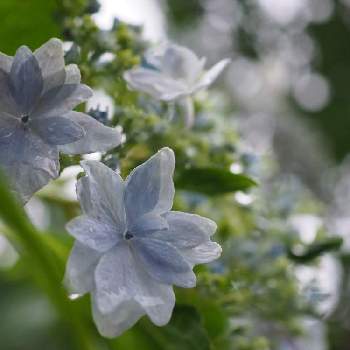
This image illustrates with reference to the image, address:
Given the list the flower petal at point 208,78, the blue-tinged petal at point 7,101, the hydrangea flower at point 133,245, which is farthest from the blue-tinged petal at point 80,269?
the flower petal at point 208,78

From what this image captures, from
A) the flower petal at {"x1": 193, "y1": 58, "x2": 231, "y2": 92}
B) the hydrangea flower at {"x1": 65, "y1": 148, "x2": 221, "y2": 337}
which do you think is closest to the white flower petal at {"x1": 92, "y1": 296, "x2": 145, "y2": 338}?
the hydrangea flower at {"x1": 65, "y1": 148, "x2": 221, "y2": 337}

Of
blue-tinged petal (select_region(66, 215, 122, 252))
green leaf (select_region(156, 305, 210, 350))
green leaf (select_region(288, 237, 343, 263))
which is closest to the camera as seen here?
blue-tinged petal (select_region(66, 215, 122, 252))

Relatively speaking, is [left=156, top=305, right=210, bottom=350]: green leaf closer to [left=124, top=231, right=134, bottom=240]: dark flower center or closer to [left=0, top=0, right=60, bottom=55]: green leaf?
[left=124, top=231, right=134, bottom=240]: dark flower center

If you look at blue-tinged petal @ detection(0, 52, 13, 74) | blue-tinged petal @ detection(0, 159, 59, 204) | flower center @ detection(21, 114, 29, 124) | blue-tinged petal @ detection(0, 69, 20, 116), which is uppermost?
blue-tinged petal @ detection(0, 52, 13, 74)

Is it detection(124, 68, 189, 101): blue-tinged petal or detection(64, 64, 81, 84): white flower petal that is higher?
detection(64, 64, 81, 84): white flower petal

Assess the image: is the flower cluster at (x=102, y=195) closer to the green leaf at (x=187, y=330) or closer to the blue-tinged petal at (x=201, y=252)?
the blue-tinged petal at (x=201, y=252)

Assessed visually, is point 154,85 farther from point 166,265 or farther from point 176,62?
point 166,265

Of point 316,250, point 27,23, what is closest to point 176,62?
point 27,23
